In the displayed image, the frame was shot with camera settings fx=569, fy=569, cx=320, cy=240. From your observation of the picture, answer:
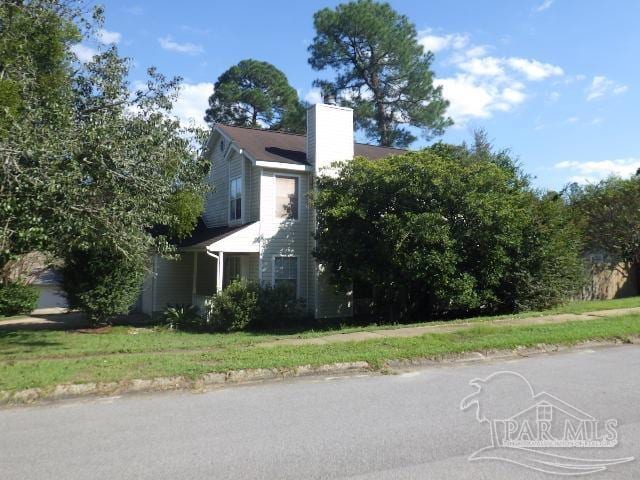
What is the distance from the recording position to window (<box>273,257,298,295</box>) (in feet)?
59.2

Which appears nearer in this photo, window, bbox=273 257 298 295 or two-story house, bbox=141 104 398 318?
two-story house, bbox=141 104 398 318

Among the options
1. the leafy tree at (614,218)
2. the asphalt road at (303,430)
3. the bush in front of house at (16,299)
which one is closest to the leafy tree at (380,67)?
the leafy tree at (614,218)

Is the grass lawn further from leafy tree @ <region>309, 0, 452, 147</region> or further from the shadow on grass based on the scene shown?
leafy tree @ <region>309, 0, 452, 147</region>

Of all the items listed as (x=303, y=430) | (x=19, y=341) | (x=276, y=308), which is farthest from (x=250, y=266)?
(x=303, y=430)

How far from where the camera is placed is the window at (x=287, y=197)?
18219mm

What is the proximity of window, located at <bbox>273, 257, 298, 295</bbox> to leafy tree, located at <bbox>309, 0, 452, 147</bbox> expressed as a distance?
908 inches

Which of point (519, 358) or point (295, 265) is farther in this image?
point (295, 265)

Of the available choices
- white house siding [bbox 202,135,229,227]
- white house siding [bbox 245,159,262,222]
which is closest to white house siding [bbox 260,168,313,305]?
white house siding [bbox 245,159,262,222]

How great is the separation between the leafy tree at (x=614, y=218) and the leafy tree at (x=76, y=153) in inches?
654

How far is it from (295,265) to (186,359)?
8993 mm

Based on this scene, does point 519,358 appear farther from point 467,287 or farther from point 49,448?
point 49,448

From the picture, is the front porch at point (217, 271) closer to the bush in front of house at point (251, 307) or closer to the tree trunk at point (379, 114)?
the bush in front of house at point (251, 307)

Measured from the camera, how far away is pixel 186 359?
9680mm

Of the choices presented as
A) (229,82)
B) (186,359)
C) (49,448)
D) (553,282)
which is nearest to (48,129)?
(186,359)
